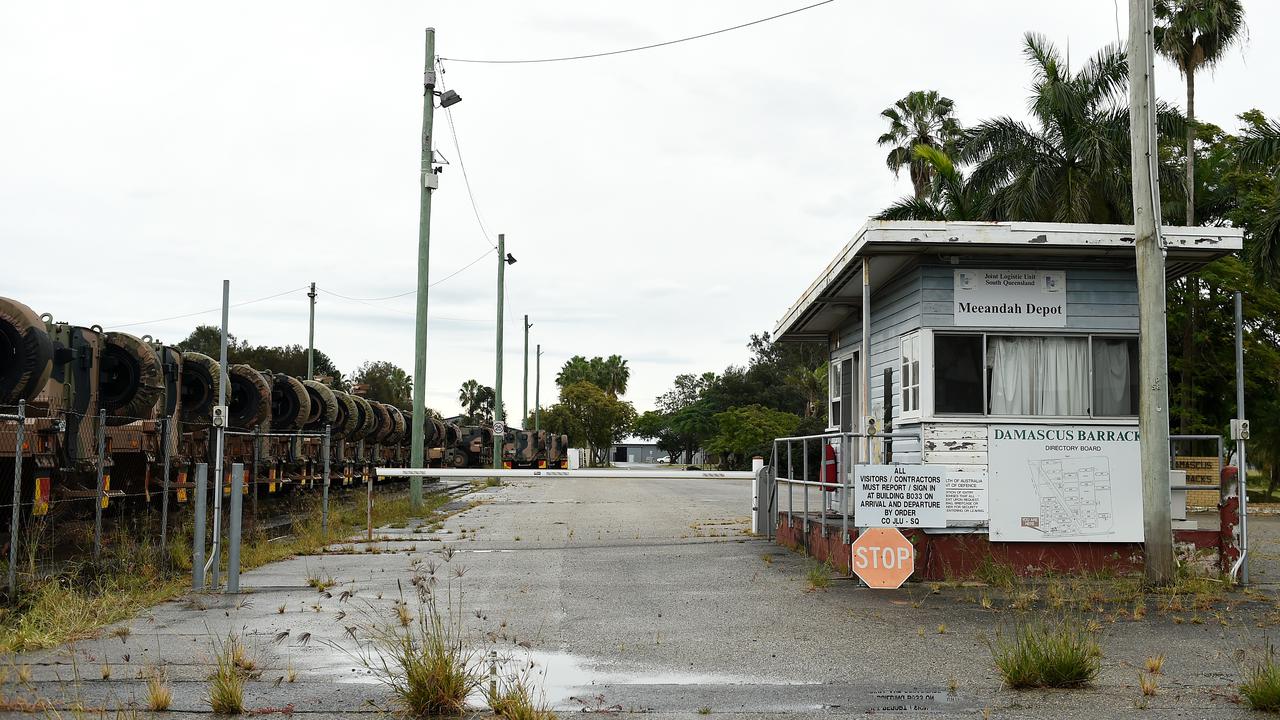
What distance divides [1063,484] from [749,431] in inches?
2056

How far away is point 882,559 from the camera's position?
36.9 ft

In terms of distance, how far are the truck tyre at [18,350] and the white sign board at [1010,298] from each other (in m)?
9.89

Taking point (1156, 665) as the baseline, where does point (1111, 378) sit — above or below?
above

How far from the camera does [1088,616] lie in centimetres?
967

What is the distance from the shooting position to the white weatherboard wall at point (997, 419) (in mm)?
12203

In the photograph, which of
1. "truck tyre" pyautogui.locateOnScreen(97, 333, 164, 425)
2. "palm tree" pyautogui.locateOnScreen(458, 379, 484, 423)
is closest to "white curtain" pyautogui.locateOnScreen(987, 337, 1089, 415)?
"truck tyre" pyautogui.locateOnScreen(97, 333, 164, 425)

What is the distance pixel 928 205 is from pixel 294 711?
3104 cm

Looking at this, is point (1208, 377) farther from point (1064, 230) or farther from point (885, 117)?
point (1064, 230)

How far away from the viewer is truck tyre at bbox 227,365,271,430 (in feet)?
65.3

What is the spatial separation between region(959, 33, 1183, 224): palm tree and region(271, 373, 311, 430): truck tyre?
1839cm

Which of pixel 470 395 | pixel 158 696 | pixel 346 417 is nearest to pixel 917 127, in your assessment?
pixel 346 417

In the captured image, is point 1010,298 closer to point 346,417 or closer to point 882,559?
point 882,559

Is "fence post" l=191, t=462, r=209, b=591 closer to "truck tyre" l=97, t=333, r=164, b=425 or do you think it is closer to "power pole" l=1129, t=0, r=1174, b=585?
"truck tyre" l=97, t=333, r=164, b=425

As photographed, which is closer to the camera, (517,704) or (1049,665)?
(517,704)
